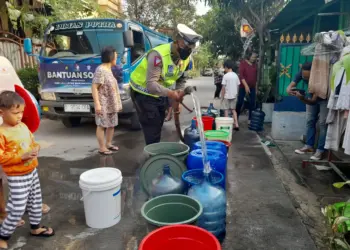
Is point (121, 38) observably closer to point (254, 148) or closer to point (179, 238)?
point (254, 148)

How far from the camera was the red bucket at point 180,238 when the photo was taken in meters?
1.61

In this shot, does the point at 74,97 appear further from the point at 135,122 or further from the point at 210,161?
the point at 210,161

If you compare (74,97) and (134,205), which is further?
(74,97)

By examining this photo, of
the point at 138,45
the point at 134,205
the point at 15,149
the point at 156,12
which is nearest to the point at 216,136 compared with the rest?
the point at 134,205

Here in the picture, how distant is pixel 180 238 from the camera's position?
1.68 metres

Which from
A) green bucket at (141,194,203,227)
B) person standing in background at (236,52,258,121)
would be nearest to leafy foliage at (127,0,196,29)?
person standing in background at (236,52,258,121)

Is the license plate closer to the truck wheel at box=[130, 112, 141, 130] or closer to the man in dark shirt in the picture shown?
the truck wheel at box=[130, 112, 141, 130]

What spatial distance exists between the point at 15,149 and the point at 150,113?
152cm

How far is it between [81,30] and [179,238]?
5.46 metres

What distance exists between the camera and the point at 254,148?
521 centimetres

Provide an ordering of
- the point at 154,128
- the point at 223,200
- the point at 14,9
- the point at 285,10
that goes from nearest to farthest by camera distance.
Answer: the point at 223,200 < the point at 154,128 < the point at 285,10 < the point at 14,9

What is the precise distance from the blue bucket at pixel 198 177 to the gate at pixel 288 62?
3.73 m

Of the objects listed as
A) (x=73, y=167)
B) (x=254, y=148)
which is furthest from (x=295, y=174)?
(x=73, y=167)

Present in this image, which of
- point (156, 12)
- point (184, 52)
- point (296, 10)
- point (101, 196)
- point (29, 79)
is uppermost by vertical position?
point (156, 12)
